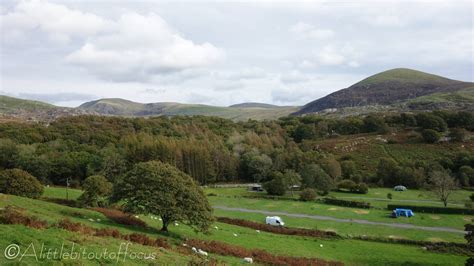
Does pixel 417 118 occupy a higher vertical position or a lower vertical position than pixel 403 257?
higher

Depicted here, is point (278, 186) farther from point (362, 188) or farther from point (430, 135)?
Answer: point (430, 135)

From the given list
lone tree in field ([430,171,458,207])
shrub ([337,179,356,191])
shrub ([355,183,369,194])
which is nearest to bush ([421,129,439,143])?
shrub ([337,179,356,191])

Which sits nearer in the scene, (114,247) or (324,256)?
(114,247)

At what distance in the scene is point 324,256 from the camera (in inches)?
1412

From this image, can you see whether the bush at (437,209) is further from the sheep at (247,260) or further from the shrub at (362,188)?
the sheep at (247,260)

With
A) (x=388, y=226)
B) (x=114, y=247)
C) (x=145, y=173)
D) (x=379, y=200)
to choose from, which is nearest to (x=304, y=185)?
(x=379, y=200)

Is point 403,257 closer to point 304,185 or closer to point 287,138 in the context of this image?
point 304,185

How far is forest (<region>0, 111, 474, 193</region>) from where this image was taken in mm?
89125

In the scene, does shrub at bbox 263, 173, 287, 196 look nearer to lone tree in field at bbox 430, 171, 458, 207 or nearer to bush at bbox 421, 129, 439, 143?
lone tree in field at bbox 430, 171, 458, 207

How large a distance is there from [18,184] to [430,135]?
113m

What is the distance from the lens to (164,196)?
112 ft

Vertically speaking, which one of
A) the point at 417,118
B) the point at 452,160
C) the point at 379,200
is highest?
the point at 417,118

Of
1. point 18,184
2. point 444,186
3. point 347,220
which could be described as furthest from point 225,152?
point 18,184

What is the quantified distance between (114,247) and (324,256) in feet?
74.2
